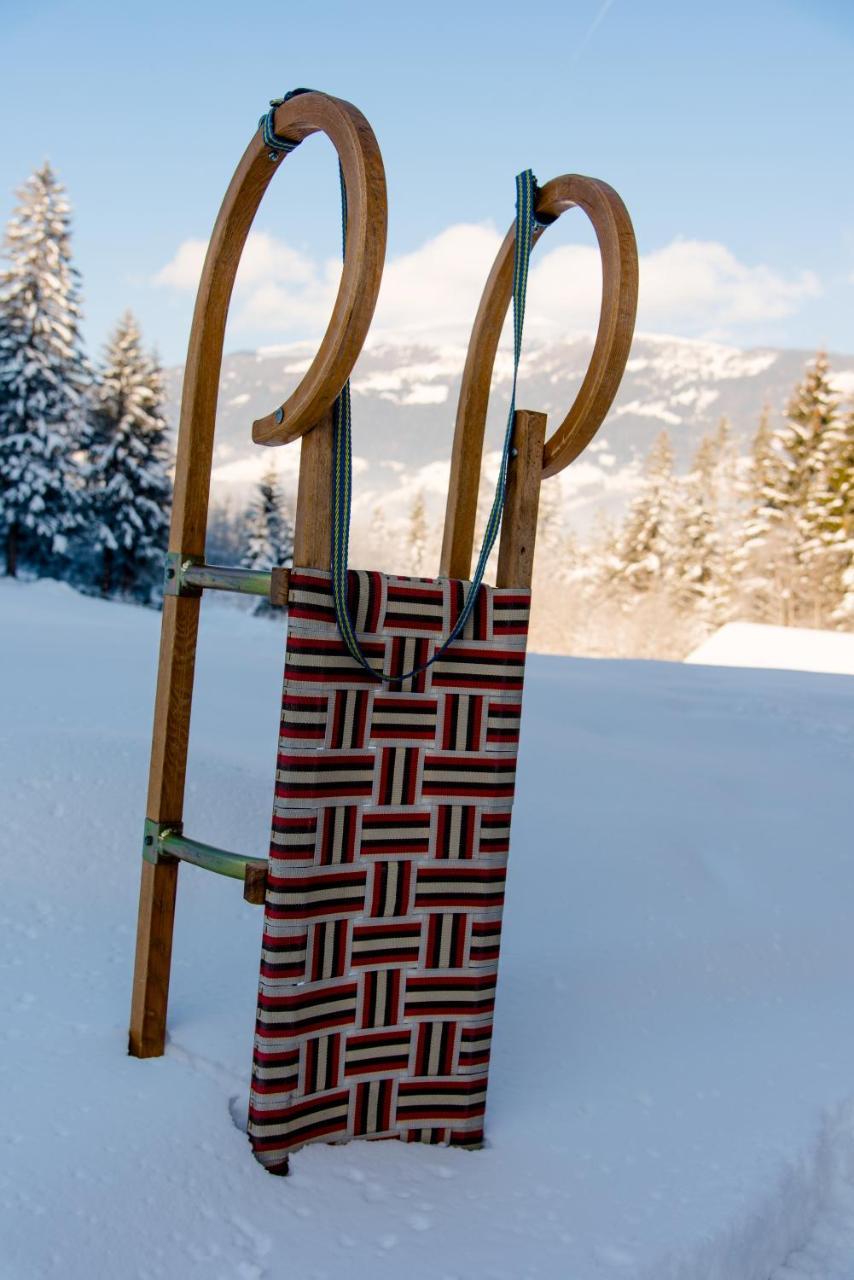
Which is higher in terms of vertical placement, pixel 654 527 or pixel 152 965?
pixel 654 527

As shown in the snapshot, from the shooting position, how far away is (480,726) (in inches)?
73.2

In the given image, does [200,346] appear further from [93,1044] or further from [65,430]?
[65,430]

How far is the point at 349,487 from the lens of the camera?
1720 mm

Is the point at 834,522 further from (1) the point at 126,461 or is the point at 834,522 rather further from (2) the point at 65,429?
(2) the point at 65,429

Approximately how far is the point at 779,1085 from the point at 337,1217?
44.3 inches

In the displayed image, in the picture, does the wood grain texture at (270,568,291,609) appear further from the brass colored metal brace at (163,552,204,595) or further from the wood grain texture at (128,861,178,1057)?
the wood grain texture at (128,861,178,1057)

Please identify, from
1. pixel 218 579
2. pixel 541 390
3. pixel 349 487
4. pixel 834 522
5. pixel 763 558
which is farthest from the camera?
pixel 541 390

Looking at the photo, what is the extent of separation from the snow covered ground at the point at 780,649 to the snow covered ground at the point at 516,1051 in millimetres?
8996

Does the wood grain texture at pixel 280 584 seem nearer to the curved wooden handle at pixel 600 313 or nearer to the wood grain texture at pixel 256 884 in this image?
the wood grain texture at pixel 256 884

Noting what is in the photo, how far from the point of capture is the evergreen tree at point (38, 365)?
19844 mm

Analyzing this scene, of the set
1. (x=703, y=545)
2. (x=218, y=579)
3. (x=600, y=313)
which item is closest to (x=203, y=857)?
(x=218, y=579)

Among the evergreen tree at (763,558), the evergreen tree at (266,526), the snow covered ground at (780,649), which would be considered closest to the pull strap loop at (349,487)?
the snow covered ground at (780,649)

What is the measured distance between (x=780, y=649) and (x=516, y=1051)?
41.6 ft

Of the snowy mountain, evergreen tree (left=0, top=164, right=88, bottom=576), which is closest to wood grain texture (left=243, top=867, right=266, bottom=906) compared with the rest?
evergreen tree (left=0, top=164, right=88, bottom=576)
